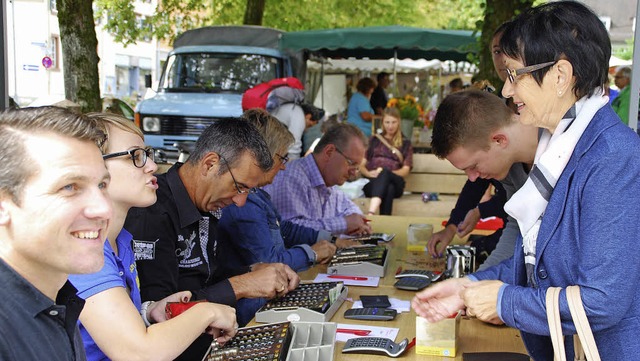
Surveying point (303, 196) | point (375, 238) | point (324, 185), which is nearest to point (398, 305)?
point (375, 238)

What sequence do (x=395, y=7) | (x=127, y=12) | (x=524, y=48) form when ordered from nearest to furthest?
(x=524, y=48)
(x=127, y=12)
(x=395, y=7)

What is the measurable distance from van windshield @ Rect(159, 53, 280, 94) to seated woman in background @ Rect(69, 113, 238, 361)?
795cm

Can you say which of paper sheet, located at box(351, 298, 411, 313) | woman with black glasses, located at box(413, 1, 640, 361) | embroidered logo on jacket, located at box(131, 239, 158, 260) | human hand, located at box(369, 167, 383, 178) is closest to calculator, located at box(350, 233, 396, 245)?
paper sheet, located at box(351, 298, 411, 313)

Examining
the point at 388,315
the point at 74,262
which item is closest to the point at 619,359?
the point at 388,315

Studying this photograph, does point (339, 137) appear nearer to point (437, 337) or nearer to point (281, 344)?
point (437, 337)

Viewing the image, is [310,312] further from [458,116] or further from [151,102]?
[151,102]

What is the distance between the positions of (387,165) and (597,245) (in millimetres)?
6253

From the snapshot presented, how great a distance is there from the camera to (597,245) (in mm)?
1615

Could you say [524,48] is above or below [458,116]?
above

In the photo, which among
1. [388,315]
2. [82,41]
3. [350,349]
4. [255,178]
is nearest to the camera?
[350,349]

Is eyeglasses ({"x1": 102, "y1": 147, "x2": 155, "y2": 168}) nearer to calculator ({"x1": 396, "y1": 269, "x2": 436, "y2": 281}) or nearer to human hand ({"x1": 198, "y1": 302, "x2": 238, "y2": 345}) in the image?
human hand ({"x1": 198, "y1": 302, "x2": 238, "y2": 345})

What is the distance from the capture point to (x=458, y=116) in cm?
259

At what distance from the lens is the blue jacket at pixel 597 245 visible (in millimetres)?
1604

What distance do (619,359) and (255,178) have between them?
5.34 feet
